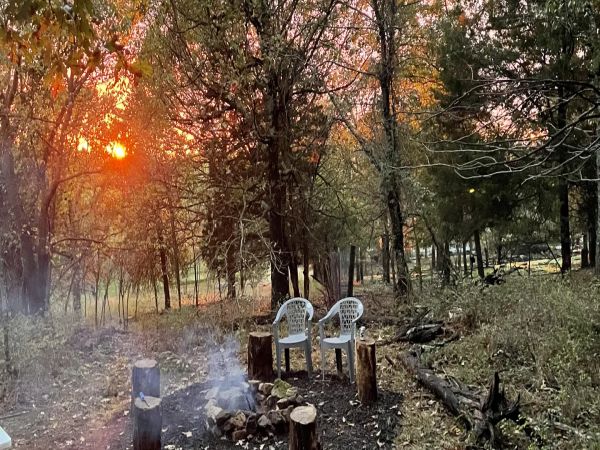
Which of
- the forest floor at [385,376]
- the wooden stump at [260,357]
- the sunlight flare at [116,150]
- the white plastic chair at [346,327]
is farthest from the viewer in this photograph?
the sunlight flare at [116,150]

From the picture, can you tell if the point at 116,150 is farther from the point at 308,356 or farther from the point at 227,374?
the point at 308,356

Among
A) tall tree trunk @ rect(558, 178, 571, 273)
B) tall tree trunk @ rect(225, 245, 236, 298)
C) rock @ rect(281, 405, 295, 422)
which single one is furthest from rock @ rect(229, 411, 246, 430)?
tall tree trunk @ rect(558, 178, 571, 273)

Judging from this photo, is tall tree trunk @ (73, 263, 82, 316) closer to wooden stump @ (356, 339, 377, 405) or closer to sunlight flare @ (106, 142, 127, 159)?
sunlight flare @ (106, 142, 127, 159)

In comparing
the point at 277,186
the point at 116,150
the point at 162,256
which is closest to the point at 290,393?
the point at 277,186

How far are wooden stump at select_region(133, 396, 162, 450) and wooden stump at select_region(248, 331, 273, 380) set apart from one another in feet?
5.06

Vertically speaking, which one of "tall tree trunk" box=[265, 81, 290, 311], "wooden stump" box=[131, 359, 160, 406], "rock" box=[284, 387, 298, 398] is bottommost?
"rock" box=[284, 387, 298, 398]

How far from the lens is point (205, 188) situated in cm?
921

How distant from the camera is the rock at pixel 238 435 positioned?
11.8ft

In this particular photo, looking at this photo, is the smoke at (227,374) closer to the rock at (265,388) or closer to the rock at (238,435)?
the rock at (265,388)

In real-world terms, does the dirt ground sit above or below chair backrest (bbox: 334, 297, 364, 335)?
below

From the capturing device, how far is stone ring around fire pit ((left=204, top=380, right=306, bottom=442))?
3.65 metres

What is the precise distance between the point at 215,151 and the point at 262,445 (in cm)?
609

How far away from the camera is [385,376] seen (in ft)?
15.8

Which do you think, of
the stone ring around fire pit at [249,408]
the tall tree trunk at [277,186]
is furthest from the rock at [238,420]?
the tall tree trunk at [277,186]
